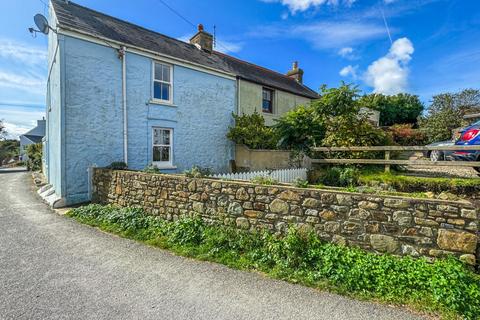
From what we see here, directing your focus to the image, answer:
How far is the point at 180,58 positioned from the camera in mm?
11625

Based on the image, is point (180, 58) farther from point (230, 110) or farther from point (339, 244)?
point (339, 244)

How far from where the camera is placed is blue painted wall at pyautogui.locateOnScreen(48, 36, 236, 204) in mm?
8562

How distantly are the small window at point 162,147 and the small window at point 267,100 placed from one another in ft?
24.5

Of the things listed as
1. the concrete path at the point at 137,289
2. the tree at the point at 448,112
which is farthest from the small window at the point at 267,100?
the tree at the point at 448,112

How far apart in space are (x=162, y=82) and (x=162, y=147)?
2.96 meters

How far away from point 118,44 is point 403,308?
11391 mm

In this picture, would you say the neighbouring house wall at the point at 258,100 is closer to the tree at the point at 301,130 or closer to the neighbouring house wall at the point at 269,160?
the tree at the point at 301,130

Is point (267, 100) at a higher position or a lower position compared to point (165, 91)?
higher

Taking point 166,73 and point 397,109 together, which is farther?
point 397,109

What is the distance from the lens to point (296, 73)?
932 inches

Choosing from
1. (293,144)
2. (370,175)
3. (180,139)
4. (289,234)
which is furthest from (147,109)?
(370,175)

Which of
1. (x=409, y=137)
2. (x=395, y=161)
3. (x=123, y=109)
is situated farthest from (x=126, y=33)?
(x=409, y=137)

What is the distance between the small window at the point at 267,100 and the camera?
16719 mm

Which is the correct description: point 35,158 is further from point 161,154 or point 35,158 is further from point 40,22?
point 161,154
